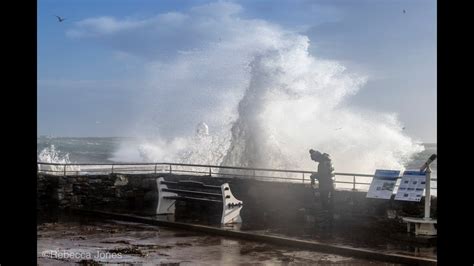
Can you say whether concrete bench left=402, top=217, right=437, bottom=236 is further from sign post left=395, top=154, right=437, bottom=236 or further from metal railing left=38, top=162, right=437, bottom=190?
metal railing left=38, top=162, right=437, bottom=190

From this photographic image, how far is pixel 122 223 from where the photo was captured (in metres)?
12.4

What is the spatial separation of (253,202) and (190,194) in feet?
5.02

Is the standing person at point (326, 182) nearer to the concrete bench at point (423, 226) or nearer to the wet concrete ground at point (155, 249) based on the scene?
the concrete bench at point (423, 226)

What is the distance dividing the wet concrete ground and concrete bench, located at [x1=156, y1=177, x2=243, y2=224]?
1303mm

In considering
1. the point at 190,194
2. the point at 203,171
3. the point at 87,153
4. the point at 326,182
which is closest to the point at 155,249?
the point at 326,182

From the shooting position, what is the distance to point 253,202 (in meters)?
13.6

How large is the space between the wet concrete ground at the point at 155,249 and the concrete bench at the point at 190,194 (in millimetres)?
1303

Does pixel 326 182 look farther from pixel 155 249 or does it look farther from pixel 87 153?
pixel 87 153

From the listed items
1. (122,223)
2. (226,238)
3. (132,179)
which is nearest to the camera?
(226,238)

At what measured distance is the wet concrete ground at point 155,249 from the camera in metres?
8.19

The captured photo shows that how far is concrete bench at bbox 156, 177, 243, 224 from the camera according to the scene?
1202 centimetres
